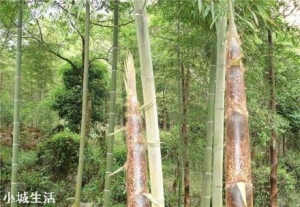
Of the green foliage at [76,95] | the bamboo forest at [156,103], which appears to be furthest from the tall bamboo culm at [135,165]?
the green foliage at [76,95]

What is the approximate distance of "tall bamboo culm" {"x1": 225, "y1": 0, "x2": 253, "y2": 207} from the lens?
58cm

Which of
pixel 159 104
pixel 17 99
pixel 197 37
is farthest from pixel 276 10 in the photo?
pixel 159 104

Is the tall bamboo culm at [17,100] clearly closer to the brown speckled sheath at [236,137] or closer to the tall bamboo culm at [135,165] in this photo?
the tall bamboo culm at [135,165]

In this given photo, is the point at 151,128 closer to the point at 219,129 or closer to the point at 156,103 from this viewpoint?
the point at 156,103

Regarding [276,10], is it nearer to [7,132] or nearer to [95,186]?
[95,186]

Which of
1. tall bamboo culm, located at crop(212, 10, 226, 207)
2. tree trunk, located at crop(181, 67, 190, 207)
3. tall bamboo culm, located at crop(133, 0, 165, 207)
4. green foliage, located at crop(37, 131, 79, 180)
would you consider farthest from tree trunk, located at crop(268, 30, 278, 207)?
green foliage, located at crop(37, 131, 79, 180)

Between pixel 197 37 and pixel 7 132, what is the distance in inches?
195

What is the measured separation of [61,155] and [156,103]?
5819 millimetres

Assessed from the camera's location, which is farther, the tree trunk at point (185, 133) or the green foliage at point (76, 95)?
the green foliage at point (76, 95)

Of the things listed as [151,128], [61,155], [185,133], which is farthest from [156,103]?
[61,155]

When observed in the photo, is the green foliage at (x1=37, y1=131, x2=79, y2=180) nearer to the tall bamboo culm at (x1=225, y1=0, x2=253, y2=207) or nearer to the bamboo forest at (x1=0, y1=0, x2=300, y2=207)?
the bamboo forest at (x1=0, y1=0, x2=300, y2=207)

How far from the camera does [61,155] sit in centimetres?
656

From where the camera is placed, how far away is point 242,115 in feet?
1.96

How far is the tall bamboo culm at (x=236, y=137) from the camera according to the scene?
580 mm
